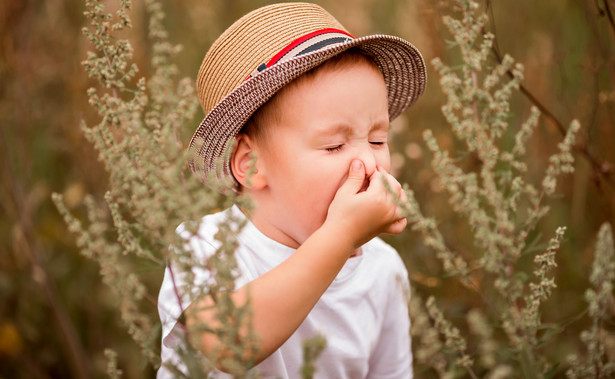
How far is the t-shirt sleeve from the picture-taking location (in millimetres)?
2127

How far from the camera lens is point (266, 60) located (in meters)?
1.76

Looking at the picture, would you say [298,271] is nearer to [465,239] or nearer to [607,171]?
[607,171]

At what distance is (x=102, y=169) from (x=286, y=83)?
1446 millimetres

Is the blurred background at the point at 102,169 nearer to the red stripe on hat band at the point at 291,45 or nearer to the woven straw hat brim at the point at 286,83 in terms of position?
the woven straw hat brim at the point at 286,83

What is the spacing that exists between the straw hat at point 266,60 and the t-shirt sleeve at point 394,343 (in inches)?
27.3

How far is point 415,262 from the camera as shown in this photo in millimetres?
2684

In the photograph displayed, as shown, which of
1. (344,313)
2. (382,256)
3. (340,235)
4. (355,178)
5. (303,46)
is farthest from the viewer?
(382,256)

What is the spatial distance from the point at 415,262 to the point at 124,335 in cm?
123

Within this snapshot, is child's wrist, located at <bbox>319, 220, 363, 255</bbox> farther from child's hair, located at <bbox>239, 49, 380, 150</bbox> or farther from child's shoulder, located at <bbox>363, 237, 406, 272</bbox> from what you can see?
child's shoulder, located at <bbox>363, 237, 406, 272</bbox>

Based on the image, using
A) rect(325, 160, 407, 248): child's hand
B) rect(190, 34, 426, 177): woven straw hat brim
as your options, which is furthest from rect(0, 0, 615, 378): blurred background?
rect(325, 160, 407, 248): child's hand

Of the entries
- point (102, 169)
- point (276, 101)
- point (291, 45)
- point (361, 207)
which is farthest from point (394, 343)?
point (102, 169)

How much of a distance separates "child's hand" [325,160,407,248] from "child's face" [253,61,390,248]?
5 centimetres

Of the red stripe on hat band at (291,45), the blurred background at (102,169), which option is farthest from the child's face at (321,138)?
the blurred background at (102,169)

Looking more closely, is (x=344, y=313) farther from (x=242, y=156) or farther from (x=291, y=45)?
(x=291, y=45)
